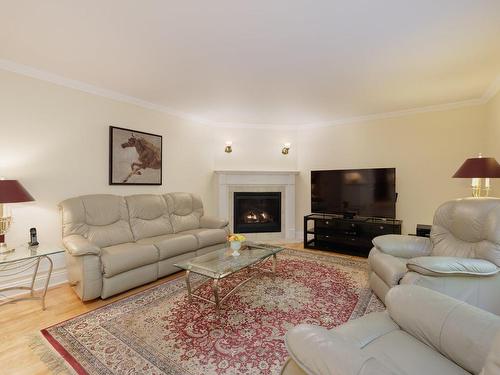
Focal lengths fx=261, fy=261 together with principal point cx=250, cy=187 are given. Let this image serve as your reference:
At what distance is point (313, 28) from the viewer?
2.12 metres

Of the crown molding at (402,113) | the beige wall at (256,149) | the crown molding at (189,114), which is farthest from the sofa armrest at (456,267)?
the beige wall at (256,149)

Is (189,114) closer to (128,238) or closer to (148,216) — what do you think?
(148,216)

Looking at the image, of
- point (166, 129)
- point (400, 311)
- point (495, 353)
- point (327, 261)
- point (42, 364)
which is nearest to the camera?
point (495, 353)

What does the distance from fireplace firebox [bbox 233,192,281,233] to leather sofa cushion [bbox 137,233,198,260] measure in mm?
1882

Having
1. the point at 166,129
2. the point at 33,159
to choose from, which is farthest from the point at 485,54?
the point at 33,159

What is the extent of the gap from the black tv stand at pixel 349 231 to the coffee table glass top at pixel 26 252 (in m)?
3.70

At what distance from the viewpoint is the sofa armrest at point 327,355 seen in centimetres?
80

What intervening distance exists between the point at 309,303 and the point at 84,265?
2250 millimetres

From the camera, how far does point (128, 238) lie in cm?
338

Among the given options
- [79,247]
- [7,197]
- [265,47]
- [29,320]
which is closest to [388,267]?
[265,47]

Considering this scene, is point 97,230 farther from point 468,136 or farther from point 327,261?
point 468,136

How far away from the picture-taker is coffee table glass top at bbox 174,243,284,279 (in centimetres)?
250

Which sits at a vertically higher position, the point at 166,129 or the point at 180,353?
the point at 166,129

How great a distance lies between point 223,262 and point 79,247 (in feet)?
4.67
